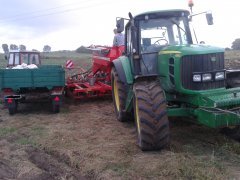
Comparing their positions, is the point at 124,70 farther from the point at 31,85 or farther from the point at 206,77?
the point at 31,85

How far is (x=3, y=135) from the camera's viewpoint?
25.2 ft

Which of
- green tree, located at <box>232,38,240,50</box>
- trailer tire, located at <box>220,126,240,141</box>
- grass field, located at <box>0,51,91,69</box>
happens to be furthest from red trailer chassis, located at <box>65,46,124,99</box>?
green tree, located at <box>232,38,240,50</box>

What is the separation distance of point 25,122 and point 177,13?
4.45 metres

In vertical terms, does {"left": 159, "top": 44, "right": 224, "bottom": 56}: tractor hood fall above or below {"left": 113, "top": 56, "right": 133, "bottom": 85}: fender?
above

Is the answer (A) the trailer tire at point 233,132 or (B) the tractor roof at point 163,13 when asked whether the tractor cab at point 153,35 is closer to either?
(B) the tractor roof at point 163,13

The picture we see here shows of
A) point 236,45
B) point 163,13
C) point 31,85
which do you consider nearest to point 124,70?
point 163,13

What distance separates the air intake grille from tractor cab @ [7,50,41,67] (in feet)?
29.9

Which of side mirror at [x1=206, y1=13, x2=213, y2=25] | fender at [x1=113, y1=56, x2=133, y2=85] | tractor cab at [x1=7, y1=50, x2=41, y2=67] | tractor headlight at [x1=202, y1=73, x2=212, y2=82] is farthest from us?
tractor cab at [x1=7, y1=50, x2=41, y2=67]

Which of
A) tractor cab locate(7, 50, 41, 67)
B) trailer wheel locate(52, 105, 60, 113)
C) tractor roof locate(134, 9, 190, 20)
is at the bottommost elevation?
trailer wheel locate(52, 105, 60, 113)

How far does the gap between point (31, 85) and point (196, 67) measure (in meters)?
5.09

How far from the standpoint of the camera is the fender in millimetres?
7426

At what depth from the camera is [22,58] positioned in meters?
14.0

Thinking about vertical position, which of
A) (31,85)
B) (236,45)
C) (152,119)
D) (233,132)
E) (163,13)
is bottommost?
(233,132)

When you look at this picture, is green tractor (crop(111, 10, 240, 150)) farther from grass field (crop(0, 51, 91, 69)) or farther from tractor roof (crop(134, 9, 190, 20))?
grass field (crop(0, 51, 91, 69))
